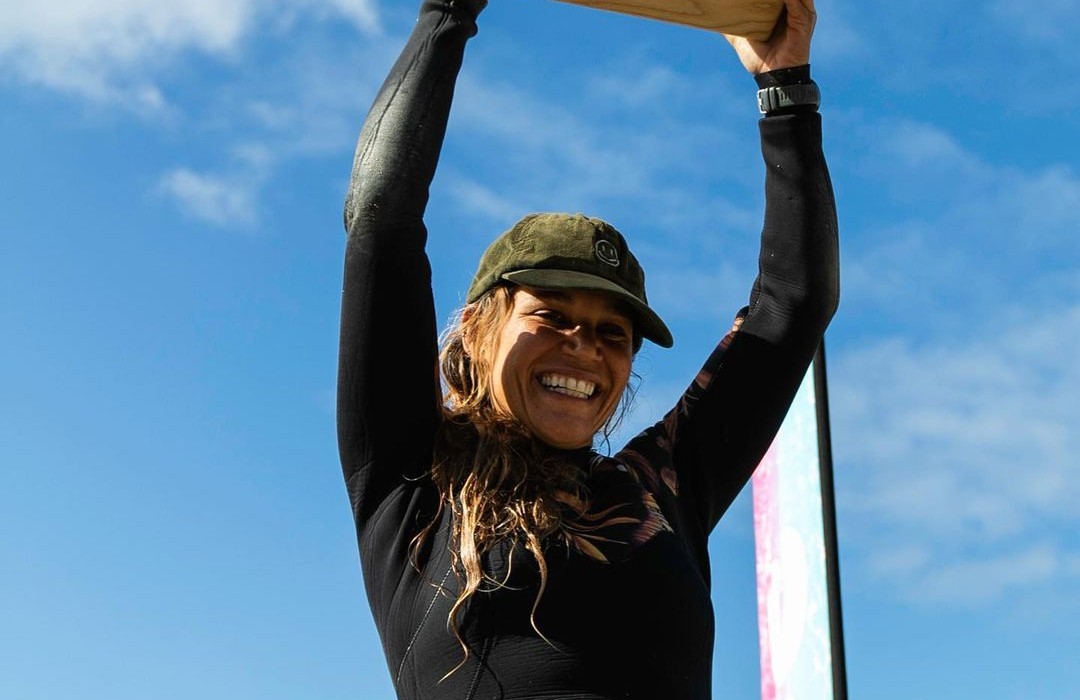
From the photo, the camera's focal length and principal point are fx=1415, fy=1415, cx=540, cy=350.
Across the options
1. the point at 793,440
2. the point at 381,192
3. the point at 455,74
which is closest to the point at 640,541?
the point at 381,192

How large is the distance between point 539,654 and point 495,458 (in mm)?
397

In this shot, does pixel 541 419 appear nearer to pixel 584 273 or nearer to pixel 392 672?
pixel 584 273

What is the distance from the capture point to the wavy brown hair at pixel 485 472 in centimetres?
229

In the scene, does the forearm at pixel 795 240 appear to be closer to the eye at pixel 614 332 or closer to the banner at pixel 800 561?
the eye at pixel 614 332

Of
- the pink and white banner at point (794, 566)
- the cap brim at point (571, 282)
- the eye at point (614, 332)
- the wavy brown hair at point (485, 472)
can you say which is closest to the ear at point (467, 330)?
the wavy brown hair at point (485, 472)

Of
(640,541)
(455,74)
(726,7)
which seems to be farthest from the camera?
(726,7)

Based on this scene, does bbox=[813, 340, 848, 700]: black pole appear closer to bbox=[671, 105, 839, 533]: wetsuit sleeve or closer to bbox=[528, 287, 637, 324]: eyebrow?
bbox=[671, 105, 839, 533]: wetsuit sleeve

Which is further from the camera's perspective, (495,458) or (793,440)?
(793,440)

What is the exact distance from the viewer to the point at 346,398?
2.41 m

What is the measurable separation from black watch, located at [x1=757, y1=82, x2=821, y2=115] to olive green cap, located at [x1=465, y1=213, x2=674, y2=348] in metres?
0.51

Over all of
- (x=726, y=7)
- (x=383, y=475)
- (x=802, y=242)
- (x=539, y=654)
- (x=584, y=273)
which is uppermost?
(x=726, y=7)

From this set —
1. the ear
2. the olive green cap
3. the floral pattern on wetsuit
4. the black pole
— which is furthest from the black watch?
the black pole

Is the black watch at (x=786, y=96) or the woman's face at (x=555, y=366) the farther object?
the black watch at (x=786, y=96)

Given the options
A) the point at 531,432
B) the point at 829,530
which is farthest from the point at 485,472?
the point at 829,530
